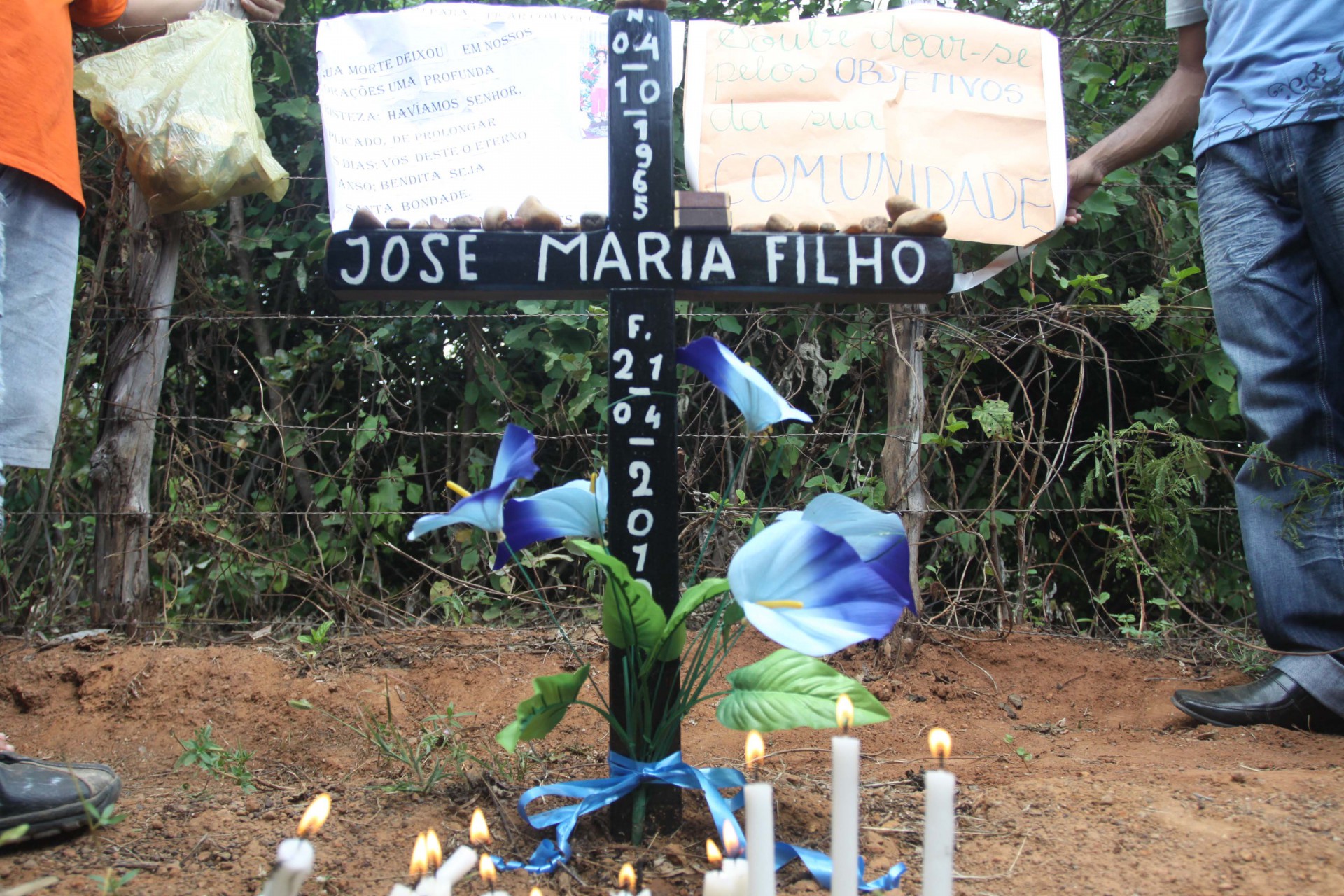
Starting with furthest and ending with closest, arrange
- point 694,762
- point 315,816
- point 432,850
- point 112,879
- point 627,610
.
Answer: point 694,762
point 627,610
point 112,879
point 432,850
point 315,816

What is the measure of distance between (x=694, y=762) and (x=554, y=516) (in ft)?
2.10

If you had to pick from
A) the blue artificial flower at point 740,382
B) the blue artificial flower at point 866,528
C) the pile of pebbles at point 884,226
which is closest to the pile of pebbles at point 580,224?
the pile of pebbles at point 884,226

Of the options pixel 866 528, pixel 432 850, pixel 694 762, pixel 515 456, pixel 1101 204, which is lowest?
pixel 694 762

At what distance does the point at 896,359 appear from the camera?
254cm

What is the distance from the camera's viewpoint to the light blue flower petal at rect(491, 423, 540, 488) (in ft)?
4.59

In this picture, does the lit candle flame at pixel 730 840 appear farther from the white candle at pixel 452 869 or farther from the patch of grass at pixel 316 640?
the patch of grass at pixel 316 640

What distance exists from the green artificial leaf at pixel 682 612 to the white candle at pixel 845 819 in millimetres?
532

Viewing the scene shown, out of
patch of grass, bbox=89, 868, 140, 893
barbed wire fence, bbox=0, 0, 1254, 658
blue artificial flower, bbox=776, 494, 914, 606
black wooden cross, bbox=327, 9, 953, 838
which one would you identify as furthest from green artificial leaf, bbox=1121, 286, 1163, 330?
patch of grass, bbox=89, 868, 140, 893

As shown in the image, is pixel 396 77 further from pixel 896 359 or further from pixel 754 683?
pixel 754 683

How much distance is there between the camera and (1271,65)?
1.84 m

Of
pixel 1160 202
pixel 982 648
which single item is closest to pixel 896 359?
pixel 982 648

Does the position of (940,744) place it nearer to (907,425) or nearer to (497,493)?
(497,493)

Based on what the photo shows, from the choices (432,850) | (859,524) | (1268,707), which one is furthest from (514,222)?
(1268,707)

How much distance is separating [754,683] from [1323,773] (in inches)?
40.7
